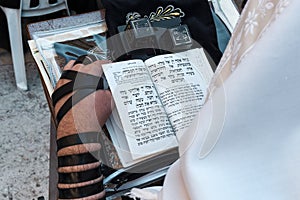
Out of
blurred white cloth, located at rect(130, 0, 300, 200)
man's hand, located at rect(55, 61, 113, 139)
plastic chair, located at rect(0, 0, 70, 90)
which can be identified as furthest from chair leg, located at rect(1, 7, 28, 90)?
blurred white cloth, located at rect(130, 0, 300, 200)

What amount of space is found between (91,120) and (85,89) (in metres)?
0.05

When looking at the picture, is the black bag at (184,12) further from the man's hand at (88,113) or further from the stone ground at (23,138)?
the stone ground at (23,138)

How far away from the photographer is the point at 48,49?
863 millimetres

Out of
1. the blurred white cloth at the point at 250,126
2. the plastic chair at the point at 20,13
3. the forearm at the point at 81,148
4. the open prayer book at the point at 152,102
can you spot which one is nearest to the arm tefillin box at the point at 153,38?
the open prayer book at the point at 152,102

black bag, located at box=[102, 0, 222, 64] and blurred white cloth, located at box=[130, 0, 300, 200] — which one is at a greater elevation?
blurred white cloth, located at box=[130, 0, 300, 200]

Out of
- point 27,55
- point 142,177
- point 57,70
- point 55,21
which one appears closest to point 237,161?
point 142,177

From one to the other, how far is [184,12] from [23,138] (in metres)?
0.81

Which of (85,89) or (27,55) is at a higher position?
(85,89)

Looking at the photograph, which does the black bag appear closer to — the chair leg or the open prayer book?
the open prayer book

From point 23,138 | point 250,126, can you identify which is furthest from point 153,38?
point 23,138

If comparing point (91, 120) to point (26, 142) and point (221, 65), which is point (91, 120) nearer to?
point (221, 65)

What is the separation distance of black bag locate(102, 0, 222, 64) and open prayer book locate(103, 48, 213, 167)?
0.32 feet

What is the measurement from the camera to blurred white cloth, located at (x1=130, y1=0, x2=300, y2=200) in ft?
1.20

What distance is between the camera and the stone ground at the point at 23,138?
1.34m
